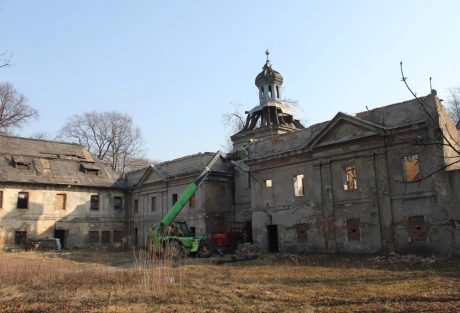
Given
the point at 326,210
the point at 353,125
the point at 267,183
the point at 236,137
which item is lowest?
the point at 326,210

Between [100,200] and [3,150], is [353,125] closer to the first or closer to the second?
[100,200]

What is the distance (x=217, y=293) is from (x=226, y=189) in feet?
62.2

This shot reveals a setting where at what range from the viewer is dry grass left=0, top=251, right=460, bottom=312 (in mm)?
8414

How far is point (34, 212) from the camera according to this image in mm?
31078

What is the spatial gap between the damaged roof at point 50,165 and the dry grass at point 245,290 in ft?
69.6

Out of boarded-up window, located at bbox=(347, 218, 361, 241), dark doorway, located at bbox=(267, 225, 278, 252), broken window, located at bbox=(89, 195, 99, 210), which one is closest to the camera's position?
boarded-up window, located at bbox=(347, 218, 361, 241)

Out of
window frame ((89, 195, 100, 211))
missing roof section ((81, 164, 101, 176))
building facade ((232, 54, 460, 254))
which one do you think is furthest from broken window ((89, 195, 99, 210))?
building facade ((232, 54, 460, 254))

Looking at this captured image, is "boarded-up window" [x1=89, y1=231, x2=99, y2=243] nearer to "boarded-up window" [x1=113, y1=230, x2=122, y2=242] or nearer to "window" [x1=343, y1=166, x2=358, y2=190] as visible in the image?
"boarded-up window" [x1=113, y1=230, x2=122, y2=242]

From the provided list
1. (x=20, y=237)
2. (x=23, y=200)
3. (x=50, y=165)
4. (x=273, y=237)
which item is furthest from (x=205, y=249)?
(x=50, y=165)

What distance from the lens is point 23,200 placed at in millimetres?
30984

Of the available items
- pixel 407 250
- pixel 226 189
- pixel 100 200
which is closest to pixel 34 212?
pixel 100 200

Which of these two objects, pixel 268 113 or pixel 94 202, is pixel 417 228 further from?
pixel 94 202

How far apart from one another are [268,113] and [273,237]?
46.8ft

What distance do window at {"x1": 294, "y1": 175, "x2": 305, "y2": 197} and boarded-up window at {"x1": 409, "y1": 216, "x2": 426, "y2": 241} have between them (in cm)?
628
